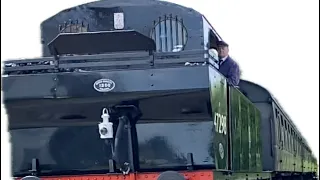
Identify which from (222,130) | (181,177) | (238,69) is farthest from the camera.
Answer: (238,69)

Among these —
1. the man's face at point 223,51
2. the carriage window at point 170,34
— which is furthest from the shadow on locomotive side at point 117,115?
the man's face at point 223,51

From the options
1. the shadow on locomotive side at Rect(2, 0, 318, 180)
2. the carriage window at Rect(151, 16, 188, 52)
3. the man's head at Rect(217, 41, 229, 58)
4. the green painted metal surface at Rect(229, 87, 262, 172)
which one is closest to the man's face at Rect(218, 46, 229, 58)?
the man's head at Rect(217, 41, 229, 58)

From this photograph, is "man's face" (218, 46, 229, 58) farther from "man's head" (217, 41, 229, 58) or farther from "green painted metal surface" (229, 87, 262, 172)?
"green painted metal surface" (229, 87, 262, 172)

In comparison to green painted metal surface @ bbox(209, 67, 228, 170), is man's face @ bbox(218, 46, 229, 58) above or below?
above

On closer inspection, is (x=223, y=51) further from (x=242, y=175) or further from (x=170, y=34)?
(x=242, y=175)

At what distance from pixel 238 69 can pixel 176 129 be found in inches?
114

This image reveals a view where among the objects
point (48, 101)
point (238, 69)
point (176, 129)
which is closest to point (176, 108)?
point (176, 129)

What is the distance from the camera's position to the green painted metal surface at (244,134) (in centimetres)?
815

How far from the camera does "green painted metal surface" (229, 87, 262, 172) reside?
8148mm

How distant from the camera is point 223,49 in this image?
29.7 ft

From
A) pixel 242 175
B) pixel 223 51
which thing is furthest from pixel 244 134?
pixel 223 51

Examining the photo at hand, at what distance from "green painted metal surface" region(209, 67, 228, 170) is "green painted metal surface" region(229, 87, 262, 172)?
0.50m

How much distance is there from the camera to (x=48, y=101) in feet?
22.4

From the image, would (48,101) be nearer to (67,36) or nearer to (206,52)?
(67,36)
